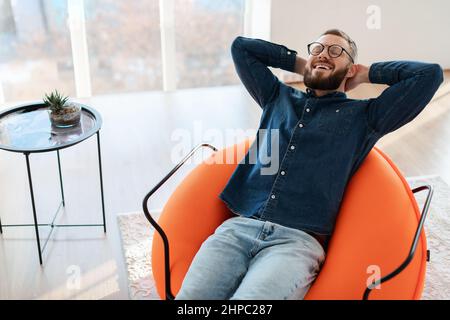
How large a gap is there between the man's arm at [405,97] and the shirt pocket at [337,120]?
0.24ft

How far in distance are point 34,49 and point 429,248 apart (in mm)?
2679

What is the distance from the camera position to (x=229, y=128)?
3.82m

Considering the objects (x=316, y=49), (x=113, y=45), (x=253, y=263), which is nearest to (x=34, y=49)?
(x=113, y=45)

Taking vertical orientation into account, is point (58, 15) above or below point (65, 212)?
above

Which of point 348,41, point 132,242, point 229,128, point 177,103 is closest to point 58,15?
point 177,103

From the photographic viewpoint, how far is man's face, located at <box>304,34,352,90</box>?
7.46 ft

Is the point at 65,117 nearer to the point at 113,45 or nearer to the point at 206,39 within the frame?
the point at 113,45

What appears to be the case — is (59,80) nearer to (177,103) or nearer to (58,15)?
(58,15)

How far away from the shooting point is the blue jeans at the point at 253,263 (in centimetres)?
193

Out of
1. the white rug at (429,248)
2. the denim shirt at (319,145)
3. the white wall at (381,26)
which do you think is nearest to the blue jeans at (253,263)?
the denim shirt at (319,145)

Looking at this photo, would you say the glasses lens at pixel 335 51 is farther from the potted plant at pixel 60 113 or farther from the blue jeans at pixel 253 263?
the potted plant at pixel 60 113

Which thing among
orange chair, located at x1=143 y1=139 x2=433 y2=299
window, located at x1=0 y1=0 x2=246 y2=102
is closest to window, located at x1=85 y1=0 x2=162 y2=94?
window, located at x1=0 y1=0 x2=246 y2=102

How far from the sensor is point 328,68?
227 cm
